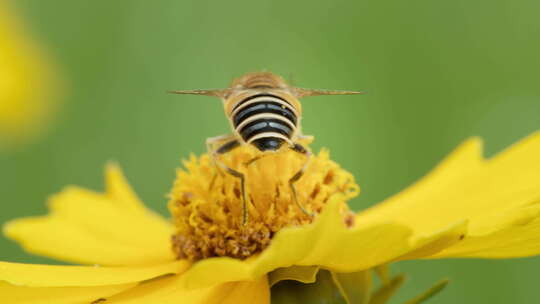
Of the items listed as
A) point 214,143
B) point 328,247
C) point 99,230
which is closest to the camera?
point 328,247

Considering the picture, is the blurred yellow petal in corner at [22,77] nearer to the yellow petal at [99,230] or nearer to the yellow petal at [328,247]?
the yellow petal at [99,230]

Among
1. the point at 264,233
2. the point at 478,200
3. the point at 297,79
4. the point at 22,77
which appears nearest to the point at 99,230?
the point at 264,233

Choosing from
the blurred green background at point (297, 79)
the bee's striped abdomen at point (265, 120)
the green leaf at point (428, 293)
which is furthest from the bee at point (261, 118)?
the blurred green background at point (297, 79)

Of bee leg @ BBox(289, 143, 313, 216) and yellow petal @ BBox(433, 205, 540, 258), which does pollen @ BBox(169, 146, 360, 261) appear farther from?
yellow petal @ BBox(433, 205, 540, 258)

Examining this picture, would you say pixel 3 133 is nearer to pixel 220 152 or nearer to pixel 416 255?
pixel 220 152

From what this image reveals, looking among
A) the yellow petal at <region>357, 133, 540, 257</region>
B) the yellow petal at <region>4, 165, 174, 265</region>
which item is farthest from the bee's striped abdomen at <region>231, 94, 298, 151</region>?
the yellow petal at <region>4, 165, 174, 265</region>

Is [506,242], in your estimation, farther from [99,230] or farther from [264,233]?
[99,230]

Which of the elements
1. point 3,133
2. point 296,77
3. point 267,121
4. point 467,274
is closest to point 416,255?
point 267,121
